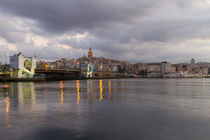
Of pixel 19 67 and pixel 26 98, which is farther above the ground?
pixel 19 67

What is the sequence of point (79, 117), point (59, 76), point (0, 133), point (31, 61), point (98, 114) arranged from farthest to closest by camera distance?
point (59, 76) → point (31, 61) → point (98, 114) → point (79, 117) → point (0, 133)

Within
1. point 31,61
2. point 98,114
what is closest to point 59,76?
point 31,61

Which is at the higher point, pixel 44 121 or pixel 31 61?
pixel 31 61

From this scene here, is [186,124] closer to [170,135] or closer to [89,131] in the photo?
[170,135]

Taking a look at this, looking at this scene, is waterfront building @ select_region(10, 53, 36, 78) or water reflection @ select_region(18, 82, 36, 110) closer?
water reflection @ select_region(18, 82, 36, 110)

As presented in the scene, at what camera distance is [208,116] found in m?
11.6

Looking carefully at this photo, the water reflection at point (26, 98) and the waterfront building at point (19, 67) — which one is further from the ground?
the waterfront building at point (19, 67)

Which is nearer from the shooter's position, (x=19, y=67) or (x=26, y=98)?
(x=26, y=98)

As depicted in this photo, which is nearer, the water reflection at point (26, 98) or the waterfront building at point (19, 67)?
the water reflection at point (26, 98)

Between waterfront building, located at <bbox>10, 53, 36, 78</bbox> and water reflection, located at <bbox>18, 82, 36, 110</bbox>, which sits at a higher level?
waterfront building, located at <bbox>10, 53, 36, 78</bbox>

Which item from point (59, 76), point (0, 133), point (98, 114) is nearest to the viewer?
point (0, 133)

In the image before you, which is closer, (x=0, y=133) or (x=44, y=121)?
(x=0, y=133)

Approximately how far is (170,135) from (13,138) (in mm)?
6183

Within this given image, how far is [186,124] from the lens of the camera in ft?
31.9
